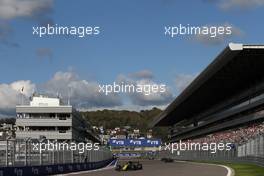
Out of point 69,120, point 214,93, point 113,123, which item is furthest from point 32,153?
point 113,123

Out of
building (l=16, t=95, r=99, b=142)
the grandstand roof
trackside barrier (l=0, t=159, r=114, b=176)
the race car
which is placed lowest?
the race car

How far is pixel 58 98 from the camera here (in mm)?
117438

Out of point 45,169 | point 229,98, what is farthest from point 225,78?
point 45,169

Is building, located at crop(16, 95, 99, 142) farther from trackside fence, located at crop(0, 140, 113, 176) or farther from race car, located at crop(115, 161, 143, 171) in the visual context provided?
race car, located at crop(115, 161, 143, 171)

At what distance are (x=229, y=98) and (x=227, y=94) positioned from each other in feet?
7.68

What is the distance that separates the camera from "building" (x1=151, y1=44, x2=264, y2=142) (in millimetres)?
57906

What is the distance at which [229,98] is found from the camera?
89500 mm

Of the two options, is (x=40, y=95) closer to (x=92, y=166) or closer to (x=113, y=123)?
(x=113, y=123)

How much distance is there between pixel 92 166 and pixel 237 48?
60.5ft

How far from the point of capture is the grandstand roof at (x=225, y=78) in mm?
54750

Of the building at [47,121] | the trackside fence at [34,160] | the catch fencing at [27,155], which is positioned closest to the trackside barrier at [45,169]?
the trackside fence at [34,160]

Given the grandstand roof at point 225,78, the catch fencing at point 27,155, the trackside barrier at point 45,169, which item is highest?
the grandstand roof at point 225,78

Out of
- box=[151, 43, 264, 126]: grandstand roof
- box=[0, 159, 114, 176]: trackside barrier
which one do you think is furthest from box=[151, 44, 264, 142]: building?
box=[0, 159, 114, 176]: trackside barrier
